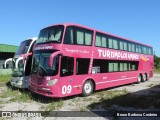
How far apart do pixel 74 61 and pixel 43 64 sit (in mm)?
1622

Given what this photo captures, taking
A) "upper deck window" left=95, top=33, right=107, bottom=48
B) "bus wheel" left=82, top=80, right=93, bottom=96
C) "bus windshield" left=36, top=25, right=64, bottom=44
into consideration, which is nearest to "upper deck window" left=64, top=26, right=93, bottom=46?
"bus windshield" left=36, top=25, right=64, bottom=44

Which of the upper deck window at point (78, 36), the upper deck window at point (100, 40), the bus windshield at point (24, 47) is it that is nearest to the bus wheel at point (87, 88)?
the upper deck window at point (78, 36)

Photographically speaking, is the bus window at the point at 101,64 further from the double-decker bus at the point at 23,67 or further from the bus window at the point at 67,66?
the double-decker bus at the point at 23,67

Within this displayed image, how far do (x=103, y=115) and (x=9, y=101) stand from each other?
205 inches

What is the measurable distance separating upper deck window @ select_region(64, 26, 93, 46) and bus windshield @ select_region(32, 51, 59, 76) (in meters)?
1.16

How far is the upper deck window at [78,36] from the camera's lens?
11078mm

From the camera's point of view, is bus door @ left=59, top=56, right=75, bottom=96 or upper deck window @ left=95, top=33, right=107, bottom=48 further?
upper deck window @ left=95, top=33, right=107, bottom=48

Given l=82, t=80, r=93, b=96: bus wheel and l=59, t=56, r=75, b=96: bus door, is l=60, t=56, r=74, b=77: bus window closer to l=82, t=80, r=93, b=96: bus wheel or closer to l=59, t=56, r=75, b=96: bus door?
l=59, t=56, r=75, b=96: bus door

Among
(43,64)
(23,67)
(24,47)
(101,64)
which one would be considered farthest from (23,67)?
(101,64)

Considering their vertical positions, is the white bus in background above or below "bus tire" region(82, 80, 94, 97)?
above

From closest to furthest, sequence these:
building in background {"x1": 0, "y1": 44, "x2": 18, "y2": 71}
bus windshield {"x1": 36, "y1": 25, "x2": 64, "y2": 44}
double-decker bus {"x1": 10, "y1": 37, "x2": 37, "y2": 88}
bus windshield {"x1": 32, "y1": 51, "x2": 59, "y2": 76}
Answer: bus windshield {"x1": 32, "y1": 51, "x2": 59, "y2": 76}, bus windshield {"x1": 36, "y1": 25, "x2": 64, "y2": 44}, double-decker bus {"x1": 10, "y1": 37, "x2": 37, "y2": 88}, building in background {"x1": 0, "y1": 44, "x2": 18, "y2": 71}

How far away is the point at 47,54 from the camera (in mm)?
10703

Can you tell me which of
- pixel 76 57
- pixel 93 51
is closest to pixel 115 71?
pixel 93 51

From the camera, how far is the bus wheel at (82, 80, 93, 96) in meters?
12.2
